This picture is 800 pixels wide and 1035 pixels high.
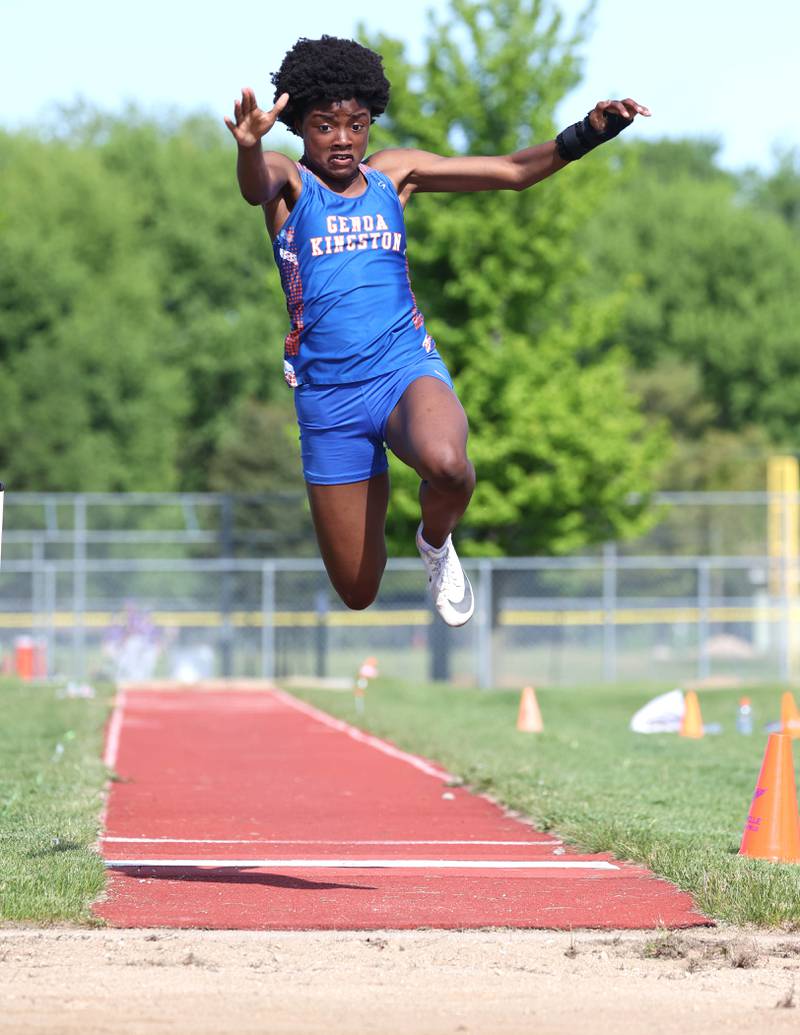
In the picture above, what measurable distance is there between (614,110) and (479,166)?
1.91ft

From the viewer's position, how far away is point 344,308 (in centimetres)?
637

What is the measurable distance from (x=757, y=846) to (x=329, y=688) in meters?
17.2

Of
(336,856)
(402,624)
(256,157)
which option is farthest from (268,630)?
(256,157)

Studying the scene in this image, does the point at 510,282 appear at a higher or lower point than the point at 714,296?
lower

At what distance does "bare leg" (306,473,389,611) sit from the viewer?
6609mm

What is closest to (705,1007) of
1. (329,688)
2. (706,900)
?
(706,900)

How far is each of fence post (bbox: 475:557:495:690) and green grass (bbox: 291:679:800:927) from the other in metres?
3.69

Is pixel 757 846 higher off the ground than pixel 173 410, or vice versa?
pixel 173 410

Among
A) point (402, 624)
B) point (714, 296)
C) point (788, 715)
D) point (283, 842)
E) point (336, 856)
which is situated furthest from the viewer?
point (714, 296)

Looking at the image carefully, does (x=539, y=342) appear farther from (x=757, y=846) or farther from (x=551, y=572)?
(x=757, y=846)

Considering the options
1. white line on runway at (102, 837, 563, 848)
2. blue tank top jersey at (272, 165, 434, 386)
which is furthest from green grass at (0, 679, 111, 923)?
blue tank top jersey at (272, 165, 434, 386)

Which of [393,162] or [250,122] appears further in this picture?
[393,162]

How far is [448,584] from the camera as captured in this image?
6.67m

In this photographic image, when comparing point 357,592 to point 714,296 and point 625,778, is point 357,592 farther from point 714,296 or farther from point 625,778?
point 714,296
